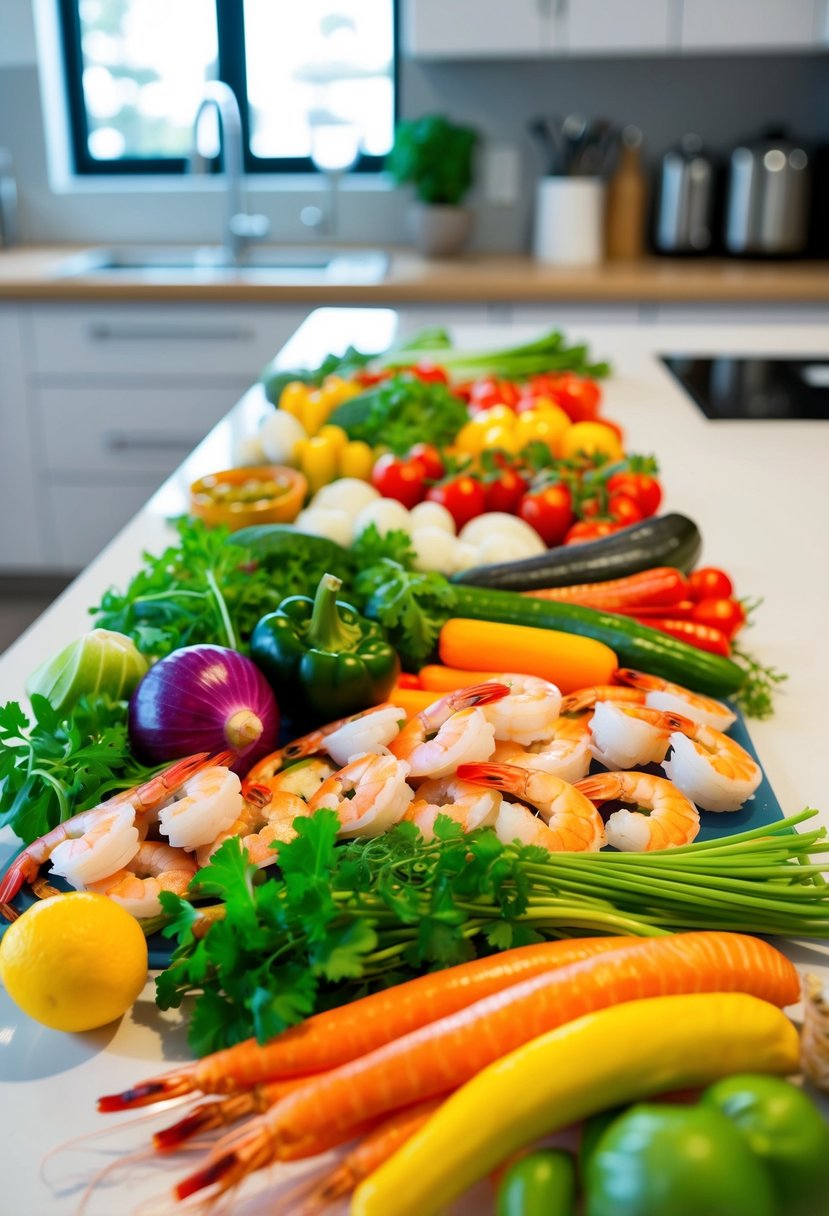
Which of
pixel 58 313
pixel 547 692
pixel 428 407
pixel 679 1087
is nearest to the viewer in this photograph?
pixel 679 1087

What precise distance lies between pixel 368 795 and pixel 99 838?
0.64 ft

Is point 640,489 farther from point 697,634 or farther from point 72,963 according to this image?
point 72,963

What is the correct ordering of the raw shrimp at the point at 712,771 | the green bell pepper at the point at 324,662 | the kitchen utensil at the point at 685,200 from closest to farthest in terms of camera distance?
1. the raw shrimp at the point at 712,771
2. the green bell pepper at the point at 324,662
3. the kitchen utensil at the point at 685,200

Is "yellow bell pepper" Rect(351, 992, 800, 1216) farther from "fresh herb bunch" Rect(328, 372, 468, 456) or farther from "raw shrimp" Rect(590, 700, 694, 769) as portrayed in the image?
"fresh herb bunch" Rect(328, 372, 468, 456)

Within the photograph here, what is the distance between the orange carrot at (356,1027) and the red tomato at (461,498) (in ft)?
3.18

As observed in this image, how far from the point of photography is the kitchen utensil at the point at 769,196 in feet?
11.9

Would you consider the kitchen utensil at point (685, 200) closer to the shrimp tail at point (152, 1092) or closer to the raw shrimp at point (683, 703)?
the raw shrimp at point (683, 703)

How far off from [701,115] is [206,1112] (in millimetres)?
4059

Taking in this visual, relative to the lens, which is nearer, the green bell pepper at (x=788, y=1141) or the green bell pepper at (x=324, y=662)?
the green bell pepper at (x=788, y=1141)

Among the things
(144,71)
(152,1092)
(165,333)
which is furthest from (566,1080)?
(144,71)

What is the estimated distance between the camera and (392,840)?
828 millimetres

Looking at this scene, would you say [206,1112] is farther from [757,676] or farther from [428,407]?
[428,407]

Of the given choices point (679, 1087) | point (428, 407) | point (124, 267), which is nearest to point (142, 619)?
point (679, 1087)

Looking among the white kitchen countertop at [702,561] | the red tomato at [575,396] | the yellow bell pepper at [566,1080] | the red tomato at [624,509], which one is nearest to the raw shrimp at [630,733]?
the white kitchen countertop at [702,561]
